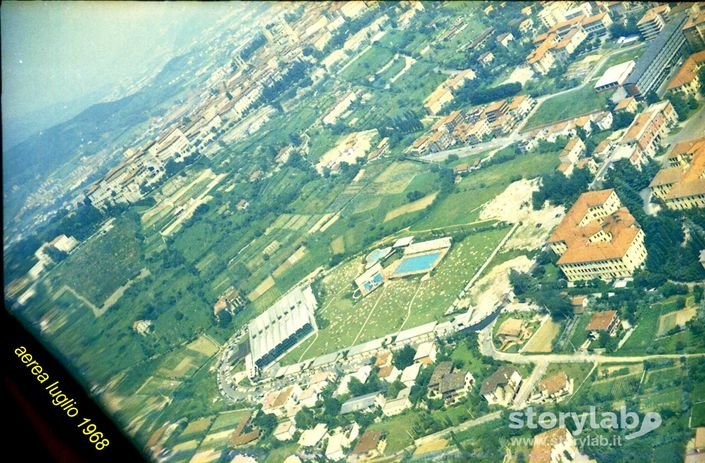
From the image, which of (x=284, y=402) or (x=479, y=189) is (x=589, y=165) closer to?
(x=479, y=189)

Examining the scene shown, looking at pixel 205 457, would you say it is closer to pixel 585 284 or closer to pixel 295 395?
pixel 295 395

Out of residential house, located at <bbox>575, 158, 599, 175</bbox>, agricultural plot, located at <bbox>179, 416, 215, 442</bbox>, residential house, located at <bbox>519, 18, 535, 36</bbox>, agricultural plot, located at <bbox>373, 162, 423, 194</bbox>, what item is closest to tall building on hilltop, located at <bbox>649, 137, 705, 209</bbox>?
residential house, located at <bbox>575, 158, 599, 175</bbox>

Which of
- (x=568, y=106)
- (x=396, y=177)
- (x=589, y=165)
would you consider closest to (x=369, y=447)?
(x=589, y=165)

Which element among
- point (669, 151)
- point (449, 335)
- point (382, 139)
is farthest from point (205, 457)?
point (382, 139)

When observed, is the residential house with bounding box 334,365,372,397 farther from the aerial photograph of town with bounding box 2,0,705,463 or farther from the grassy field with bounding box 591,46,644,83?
the grassy field with bounding box 591,46,644,83

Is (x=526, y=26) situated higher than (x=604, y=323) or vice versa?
(x=526, y=26)

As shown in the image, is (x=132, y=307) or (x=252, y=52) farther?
(x=252, y=52)

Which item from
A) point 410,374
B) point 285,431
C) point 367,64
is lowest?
point 410,374
